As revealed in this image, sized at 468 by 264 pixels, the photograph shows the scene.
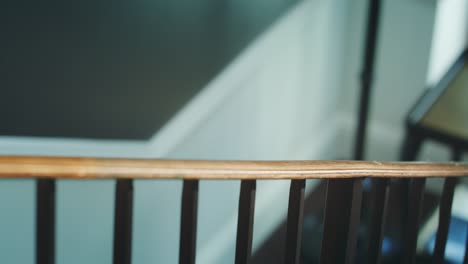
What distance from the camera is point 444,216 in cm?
135

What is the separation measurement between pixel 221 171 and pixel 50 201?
29 cm

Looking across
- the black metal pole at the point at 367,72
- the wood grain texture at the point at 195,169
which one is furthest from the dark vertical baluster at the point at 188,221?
the black metal pole at the point at 367,72

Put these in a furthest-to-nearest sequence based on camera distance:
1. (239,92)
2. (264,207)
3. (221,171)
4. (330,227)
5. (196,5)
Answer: (264,207) < (239,92) < (196,5) < (330,227) < (221,171)

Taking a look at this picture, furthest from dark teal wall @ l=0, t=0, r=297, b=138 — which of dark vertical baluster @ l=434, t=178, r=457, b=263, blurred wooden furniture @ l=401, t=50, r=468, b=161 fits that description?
dark vertical baluster @ l=434, t=178, r=457, b=263

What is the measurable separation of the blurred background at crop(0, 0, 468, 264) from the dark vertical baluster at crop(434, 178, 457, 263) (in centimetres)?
103

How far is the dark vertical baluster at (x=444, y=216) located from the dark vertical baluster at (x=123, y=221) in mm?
681

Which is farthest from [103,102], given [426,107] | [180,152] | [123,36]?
[426,107]

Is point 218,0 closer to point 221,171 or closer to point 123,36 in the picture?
point 123,36

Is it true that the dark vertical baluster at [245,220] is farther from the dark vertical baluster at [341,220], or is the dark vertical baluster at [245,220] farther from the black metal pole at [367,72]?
the black metal pole at [367,72]

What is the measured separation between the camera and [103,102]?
6.39 ft

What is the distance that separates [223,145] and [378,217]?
121cm

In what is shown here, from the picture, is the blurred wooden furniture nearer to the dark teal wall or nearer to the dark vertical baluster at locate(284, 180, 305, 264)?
the dark teal wall

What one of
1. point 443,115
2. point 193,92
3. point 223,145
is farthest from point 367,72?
point 193,92

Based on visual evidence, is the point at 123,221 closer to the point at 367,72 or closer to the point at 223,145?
the point at 223,145
